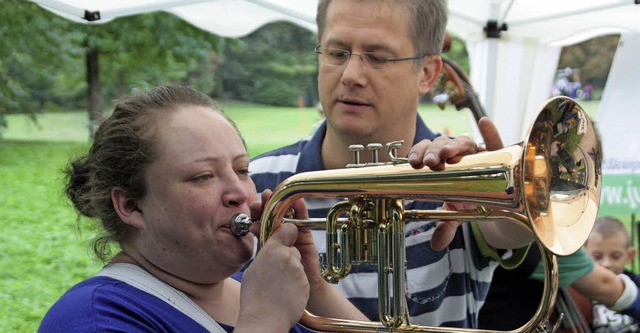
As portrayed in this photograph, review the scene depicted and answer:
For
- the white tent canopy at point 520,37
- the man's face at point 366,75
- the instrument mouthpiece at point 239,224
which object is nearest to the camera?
the instrument mouthpiece at point 239,224

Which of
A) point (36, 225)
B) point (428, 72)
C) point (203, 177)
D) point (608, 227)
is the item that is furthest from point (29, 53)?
point (203, 177)

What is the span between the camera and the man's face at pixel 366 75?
7.31 ft

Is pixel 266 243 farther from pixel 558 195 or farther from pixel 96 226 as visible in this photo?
pixel 558 195

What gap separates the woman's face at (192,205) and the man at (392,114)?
62cm

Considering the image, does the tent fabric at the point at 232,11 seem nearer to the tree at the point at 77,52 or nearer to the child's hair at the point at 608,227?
the child's hair at the point at 608,227

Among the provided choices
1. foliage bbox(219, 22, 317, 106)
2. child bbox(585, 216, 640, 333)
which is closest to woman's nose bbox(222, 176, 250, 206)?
child bbox(585, 216, 640, 333)

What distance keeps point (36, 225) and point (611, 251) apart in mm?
5532

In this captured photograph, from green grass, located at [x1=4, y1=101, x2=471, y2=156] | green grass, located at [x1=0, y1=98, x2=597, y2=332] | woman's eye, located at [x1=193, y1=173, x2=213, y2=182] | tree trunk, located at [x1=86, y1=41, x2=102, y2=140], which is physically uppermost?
woman's eye, located at [x1=193, y1=173, x2=213, y2=182]

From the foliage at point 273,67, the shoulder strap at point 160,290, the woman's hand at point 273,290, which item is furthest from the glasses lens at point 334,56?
the foliage at point 273,67

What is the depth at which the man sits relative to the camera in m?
2.23

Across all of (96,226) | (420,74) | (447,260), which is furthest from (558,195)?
(96,226)

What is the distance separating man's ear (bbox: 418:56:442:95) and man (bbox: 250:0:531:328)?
0.04m

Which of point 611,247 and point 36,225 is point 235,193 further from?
point 36,225

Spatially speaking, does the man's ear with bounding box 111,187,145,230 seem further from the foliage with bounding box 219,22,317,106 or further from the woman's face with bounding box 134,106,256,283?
the foliage with bounding box 219,22,317,106
